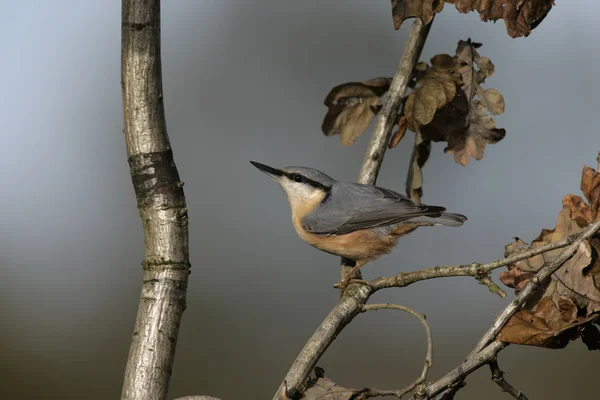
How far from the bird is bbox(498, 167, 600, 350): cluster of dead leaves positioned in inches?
47.8

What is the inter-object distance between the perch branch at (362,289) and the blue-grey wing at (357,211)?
443 mm

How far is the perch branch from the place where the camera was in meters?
1.20

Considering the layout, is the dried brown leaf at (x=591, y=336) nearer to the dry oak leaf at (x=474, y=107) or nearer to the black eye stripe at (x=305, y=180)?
the dry oak leaf at (x=474, y=107)

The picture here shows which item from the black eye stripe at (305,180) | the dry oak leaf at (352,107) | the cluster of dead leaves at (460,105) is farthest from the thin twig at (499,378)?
the black eye stripe at (305,180)

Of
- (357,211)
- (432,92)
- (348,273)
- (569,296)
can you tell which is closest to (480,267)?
(569,296)

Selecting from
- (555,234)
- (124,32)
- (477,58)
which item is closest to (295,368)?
(555,234)

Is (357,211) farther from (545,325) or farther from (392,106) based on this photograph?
(545,325)

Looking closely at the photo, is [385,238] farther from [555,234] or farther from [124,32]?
[124,32]

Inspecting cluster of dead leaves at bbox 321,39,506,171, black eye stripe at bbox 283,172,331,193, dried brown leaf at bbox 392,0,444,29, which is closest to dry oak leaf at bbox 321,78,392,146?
cluster of dead leaves at bbox 321,39,506,171

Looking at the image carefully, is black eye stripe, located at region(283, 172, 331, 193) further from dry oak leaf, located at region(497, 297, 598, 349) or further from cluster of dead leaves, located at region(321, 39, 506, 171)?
dry oak leaf, located at region(497, 297, 598, 349)

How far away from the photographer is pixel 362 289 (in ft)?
5.19

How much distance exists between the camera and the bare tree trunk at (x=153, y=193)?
1.17 metres

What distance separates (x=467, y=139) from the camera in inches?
77.4

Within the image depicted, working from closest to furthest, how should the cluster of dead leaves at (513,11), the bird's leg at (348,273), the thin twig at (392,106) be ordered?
the cluster of dead leaves at (513,11) → the thin twig at (392,106) → the bird's leg at (348,273)
